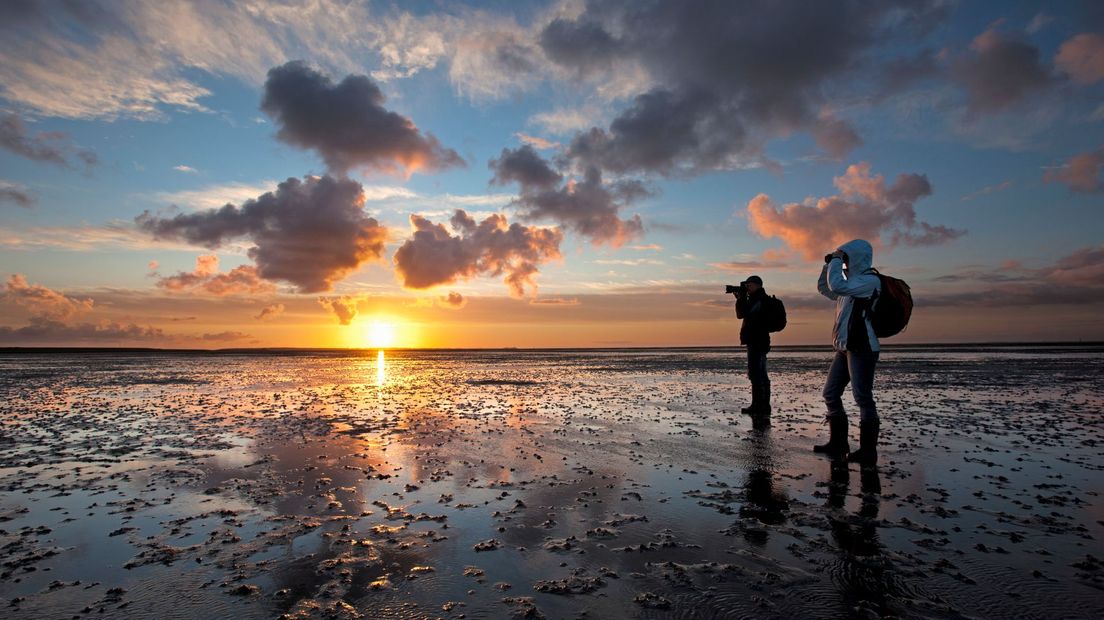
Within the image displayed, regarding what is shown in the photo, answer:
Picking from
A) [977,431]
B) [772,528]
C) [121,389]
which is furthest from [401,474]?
[121,389]

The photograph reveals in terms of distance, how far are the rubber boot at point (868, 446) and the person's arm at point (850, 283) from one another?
2036mm

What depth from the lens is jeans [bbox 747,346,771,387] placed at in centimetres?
1302

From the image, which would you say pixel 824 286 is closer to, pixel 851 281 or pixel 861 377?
pixel 851 281

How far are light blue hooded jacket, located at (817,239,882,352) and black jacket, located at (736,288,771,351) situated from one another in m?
4.37

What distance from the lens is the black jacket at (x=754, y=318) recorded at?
42.2 ft

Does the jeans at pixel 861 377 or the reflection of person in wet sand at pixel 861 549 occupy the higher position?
the jeans at pixel 861 377

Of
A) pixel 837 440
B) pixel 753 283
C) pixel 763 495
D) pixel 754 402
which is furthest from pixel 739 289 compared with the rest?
pixel 763 495

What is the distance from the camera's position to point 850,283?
802 cm

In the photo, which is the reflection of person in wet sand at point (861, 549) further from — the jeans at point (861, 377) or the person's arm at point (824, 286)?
the person's arm at point (824, 286)

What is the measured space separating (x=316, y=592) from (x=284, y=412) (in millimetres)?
12777

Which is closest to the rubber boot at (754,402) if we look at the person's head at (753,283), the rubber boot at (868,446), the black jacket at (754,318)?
the black jacket at (754,318)

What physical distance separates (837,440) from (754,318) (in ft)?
15.6

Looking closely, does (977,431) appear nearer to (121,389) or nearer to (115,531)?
(115,531)

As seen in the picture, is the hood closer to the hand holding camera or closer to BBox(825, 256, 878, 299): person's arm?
BBox(825, 256, 878, 299): person's arm
